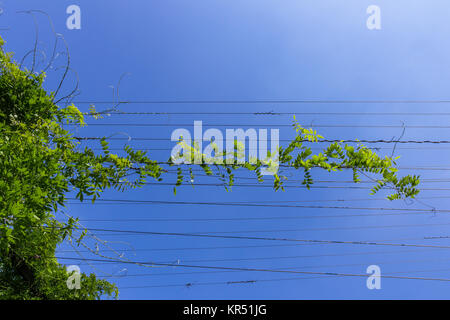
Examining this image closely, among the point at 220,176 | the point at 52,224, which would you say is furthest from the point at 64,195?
the point at 220,176

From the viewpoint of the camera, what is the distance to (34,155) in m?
2.10

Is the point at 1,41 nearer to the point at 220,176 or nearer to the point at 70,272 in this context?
the point at 220,176

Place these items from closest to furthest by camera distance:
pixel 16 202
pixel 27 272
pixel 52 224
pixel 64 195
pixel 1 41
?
pixel 16 202 < pixel 64 195 < pixel 1 41 < pixel 52 224 < pixel 27 272

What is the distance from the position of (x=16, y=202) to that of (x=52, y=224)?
136 cm

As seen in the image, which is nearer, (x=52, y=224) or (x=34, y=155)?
(x=34, y=155)

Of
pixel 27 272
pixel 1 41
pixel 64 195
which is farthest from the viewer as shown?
pixel 27 272

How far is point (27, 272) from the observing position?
184 inches

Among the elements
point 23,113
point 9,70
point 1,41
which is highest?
point 1,41
